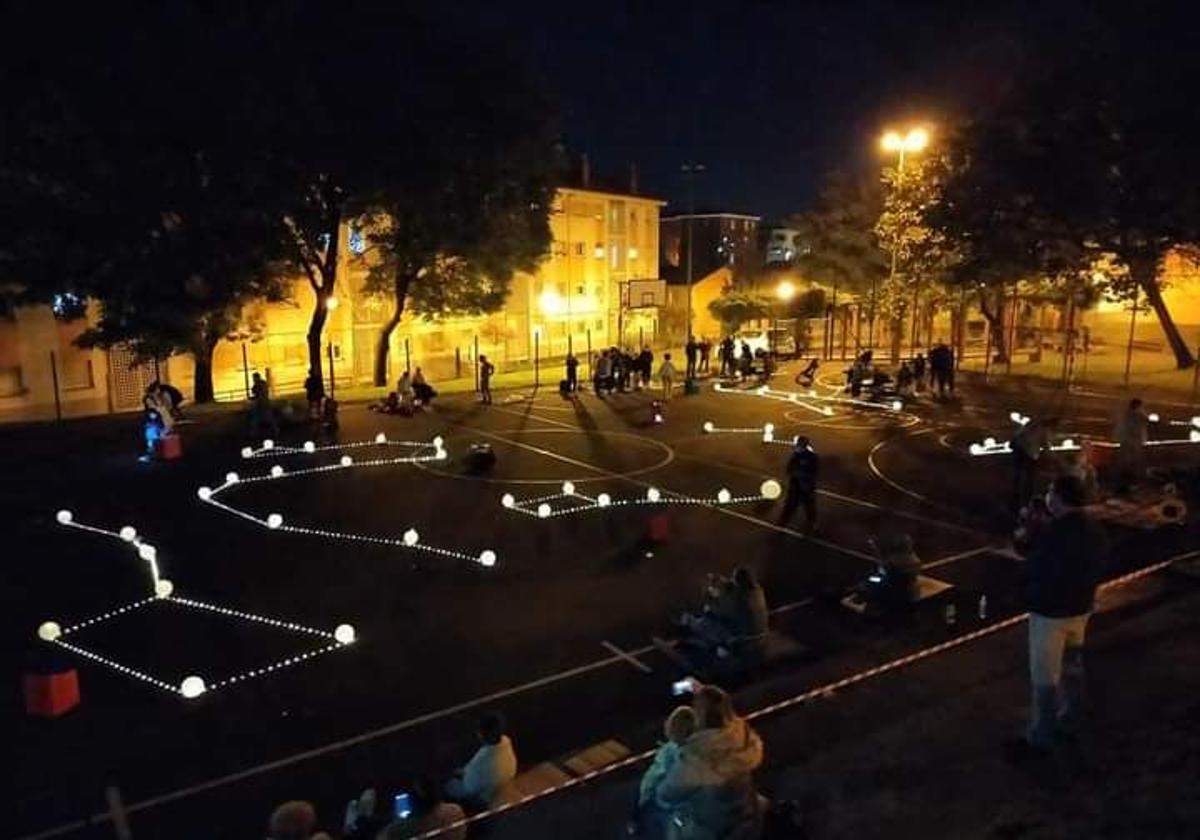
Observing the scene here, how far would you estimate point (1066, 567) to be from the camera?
658 cm

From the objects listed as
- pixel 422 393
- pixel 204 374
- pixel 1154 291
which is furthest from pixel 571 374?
pixel 1154 291

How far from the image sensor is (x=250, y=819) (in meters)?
8.00

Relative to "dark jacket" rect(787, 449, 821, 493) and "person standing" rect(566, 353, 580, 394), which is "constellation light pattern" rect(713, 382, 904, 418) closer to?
"person standing" rect(566, 353, 580, 394)

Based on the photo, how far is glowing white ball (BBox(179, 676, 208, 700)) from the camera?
10172 mm

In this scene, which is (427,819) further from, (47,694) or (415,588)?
(415,588)

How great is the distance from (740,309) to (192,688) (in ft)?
163

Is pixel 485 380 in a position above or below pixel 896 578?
above

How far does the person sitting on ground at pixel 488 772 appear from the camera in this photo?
724cm

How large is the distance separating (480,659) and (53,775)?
168 inches

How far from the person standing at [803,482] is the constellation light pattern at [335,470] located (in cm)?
519

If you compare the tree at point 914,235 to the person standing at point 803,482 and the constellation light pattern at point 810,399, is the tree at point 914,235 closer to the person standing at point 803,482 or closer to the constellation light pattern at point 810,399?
the constellation light pattern at point 810,399

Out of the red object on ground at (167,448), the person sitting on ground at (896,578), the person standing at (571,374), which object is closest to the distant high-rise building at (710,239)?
the person standing at (571,374)

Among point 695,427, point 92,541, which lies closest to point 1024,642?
point 92,541

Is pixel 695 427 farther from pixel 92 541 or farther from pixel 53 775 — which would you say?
pixel 53 775
